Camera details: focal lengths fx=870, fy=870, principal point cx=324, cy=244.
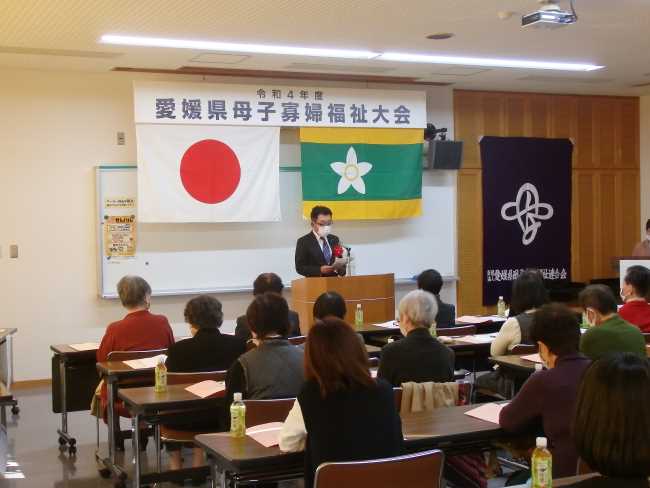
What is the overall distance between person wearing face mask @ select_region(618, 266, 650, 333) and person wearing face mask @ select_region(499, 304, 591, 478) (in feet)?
7.72

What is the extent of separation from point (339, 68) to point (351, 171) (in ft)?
3.87

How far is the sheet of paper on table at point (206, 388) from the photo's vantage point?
421 centimetres

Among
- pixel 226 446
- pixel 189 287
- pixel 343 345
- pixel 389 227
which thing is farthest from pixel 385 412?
pixel 389 227

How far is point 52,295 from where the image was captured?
27.9 feet

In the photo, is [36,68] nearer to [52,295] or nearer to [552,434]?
[52,295]

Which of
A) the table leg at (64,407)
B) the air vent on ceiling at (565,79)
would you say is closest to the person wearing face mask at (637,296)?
the table leg at (64,407)

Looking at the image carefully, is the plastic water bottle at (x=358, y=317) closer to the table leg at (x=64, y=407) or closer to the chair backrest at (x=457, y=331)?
the chair backrest at (x=457, y=331)

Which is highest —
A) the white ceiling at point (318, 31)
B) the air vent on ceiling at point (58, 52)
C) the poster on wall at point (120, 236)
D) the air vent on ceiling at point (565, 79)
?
the air vent on ceiling at point (565, 79)

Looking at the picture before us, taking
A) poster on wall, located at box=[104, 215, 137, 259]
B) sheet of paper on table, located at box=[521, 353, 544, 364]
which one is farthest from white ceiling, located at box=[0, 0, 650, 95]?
sheet of paper on table, located at box=[521, 353, 544, 364]

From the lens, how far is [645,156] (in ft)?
38.0

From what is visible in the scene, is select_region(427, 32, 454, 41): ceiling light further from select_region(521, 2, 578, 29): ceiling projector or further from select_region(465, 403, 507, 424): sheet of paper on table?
select_region(465, 403, 507, 424): sheet of paper on table

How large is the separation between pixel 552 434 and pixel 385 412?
→ 2.41 feet

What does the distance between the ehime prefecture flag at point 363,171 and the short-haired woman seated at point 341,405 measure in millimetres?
6382

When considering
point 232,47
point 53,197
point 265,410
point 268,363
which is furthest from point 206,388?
point 53,197
